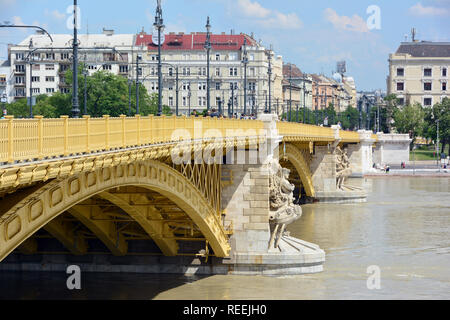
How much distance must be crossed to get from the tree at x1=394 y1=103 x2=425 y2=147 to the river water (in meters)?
96.6

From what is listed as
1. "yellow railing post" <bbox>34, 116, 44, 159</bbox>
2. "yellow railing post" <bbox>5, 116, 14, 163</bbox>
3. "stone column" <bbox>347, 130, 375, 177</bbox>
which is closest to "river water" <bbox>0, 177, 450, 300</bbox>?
"yellow railing post" <bbox>34, 116, 44, 159</bbox>

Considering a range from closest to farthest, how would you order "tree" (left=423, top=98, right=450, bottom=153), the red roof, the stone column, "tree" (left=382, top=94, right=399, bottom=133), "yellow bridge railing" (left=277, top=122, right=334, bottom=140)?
"yellow bridge railing" (left=277, top=122, right=334, bottom=140) < the stone column < the red roof < "tree" (left=423, top=98, right=450, bottom=153) < "tree" (left=382, top=94, right=399, bottom=133)

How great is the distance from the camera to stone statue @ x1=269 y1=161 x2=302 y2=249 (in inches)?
1780

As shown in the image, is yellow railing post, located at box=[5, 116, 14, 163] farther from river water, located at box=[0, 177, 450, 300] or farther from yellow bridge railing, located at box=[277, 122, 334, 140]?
yellow bridge railing, located at box=[277, 122, 334, 140]

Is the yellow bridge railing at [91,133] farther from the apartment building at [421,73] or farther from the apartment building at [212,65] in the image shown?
the apartment building at [421,73]

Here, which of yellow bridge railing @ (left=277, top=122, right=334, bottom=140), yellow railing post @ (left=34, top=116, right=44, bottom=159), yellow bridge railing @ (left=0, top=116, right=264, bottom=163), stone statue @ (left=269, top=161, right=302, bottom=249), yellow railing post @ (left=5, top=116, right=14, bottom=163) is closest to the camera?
yellow railing post @ (left=5, top=116, right=14, bottom=163)

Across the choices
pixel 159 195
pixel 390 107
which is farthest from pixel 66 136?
pixel 390 107

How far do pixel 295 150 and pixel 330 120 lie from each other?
10261 centimetres

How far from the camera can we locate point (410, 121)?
6442 inches

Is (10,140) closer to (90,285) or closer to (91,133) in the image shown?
(91,133)

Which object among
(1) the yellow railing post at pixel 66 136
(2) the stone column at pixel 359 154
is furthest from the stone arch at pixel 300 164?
(1) the yellow railing post at pixel 66 136

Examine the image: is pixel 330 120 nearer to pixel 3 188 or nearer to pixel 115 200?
pixel 115 200

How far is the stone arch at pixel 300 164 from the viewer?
6781 cm
